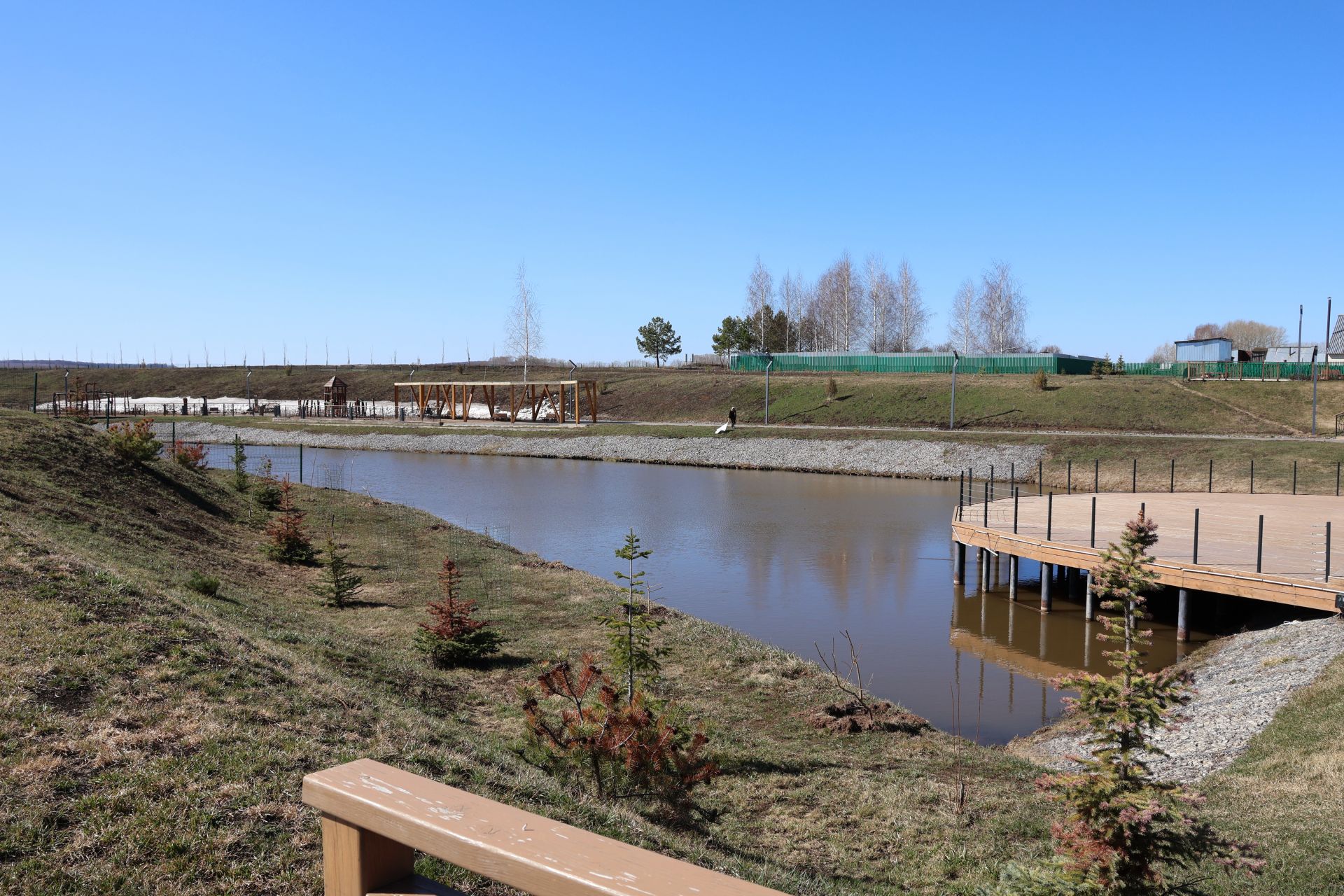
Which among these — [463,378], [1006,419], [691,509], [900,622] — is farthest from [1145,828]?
[463,378]

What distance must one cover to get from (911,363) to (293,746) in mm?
74876

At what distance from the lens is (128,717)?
592 centimetres

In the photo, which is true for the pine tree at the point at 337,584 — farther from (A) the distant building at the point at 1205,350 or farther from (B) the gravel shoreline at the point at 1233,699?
(A) the distant building at the point at 1205,350

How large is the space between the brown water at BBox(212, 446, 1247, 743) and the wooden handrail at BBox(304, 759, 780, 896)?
10365mm

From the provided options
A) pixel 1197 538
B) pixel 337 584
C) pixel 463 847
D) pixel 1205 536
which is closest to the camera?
pixel 463 847

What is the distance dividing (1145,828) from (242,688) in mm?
6021

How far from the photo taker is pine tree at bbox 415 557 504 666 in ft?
37.7

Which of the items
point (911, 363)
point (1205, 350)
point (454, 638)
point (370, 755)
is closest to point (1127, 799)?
point (370, 755)

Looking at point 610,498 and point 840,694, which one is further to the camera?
point 610,498

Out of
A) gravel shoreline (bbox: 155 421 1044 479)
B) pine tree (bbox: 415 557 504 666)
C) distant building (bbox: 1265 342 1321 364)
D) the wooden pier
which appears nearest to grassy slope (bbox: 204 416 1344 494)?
gravel shoreline (bbox: 155 421 1044 479)

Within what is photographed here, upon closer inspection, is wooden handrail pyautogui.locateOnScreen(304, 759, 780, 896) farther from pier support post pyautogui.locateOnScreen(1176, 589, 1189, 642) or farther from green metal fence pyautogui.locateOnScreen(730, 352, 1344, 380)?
green metal fence pyautogui.locateOnScreen(730, 352, 1344, 380)

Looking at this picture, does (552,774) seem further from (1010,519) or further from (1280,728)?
(1010,519)

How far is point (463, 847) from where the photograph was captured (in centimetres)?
177

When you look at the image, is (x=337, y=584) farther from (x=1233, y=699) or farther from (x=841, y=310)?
(x=841, y=310)
